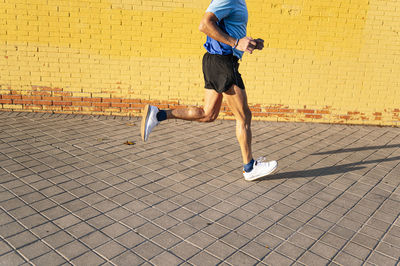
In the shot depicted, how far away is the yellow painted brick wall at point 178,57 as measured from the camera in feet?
19.0

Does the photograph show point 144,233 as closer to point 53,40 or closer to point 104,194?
point 104,194

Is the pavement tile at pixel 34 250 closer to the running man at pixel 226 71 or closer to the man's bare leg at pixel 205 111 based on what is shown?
the running man at pixel 226 71

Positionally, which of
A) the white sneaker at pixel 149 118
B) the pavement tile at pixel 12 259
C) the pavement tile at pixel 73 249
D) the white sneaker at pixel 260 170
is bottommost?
the pavement tile at pixel 73 249

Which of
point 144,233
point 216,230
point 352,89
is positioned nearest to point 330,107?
point 352,89

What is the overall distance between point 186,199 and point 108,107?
3.18 m

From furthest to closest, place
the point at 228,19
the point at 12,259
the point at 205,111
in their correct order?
the point at 205,111, the point at 228,19, the point at 12,259

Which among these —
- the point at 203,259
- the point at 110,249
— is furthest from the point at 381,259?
the point at 110,249

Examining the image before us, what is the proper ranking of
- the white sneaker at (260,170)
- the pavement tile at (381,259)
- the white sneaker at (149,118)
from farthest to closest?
the white sneaker at (149,118) < the white sneaker at (260,170) < the pavement tile at (381,259)

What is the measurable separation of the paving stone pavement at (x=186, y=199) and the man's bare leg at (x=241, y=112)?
1.32 feet

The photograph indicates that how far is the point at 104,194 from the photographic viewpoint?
138 inches

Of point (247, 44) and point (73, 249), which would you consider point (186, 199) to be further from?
point (247, 44)

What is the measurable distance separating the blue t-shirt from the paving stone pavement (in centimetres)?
136

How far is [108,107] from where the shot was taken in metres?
6.17

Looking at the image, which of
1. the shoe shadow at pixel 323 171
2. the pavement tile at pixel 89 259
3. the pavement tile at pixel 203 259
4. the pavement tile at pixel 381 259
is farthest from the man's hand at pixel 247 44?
the pavement tile at pixel 89 259
